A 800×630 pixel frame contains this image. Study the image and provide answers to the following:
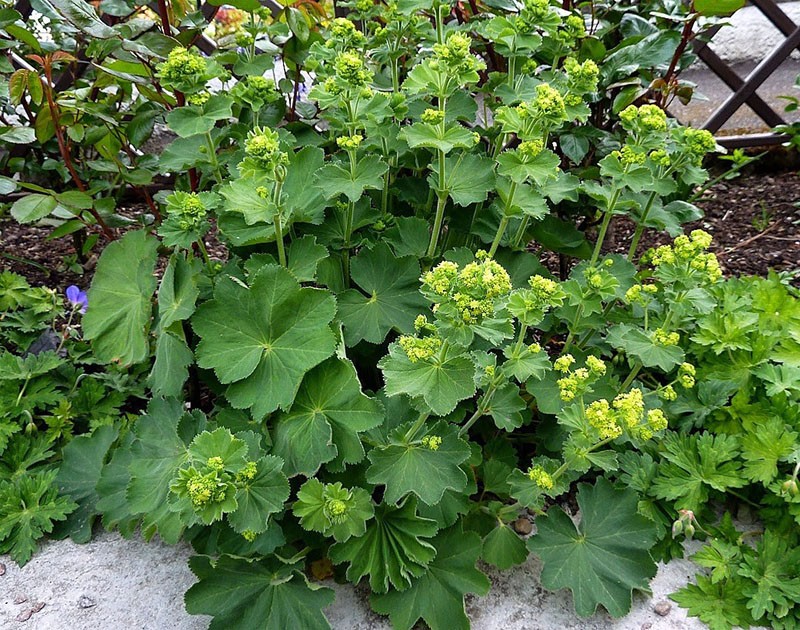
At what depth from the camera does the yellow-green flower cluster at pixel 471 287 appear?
4.24ft

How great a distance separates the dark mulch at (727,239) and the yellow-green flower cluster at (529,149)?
1.15 metres

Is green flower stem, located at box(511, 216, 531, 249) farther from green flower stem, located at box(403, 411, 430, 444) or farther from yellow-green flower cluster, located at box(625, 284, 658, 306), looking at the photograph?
green flower stem, located at box(403, 411, 430, 444)

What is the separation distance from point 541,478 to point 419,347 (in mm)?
442

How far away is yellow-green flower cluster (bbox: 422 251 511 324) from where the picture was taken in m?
1.29

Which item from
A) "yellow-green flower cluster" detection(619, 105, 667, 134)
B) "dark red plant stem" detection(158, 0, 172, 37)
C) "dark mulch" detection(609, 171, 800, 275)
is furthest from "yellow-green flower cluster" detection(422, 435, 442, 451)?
"dark mulch" detection(609, 171, 800, 275)

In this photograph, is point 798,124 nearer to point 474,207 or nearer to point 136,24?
point 474,207

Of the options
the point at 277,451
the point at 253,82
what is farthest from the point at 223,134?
the point at 277,451

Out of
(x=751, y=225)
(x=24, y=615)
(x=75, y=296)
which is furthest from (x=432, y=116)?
(x=751, y=225)

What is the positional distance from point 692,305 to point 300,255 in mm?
980

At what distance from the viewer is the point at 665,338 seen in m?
1.70

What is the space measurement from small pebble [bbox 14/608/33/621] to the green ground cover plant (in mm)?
210

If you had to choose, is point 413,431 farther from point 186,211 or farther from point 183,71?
point 183,71

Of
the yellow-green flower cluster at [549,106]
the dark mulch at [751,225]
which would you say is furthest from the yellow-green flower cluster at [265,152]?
the dark mulch at [751,225]

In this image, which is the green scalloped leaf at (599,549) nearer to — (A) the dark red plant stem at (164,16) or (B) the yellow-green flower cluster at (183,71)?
(B) the yellow-green flower cluster at (183,71)
